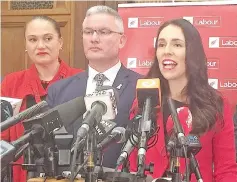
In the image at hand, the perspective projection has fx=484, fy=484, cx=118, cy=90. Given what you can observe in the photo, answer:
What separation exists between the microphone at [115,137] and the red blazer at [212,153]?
1.28 ft

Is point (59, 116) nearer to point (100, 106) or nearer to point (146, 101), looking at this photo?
point (100, 106)

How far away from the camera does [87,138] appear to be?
116cm

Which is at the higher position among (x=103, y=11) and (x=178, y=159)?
(x=103, y=11)

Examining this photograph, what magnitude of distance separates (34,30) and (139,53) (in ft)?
2.53

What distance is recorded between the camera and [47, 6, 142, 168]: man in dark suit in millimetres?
2045

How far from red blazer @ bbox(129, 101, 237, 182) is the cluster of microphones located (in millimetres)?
439

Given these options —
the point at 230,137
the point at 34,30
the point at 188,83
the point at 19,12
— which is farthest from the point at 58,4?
the point at 230,137

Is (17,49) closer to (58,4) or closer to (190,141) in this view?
(58,4)

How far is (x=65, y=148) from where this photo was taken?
3.87ft

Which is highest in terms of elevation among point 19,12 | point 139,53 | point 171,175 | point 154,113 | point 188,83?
point 19,12

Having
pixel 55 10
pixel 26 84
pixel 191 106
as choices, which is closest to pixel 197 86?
pixel 191 106

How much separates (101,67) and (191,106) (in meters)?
0.49

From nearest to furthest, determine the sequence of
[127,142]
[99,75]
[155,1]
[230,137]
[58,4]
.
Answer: [127,142] → [230,137] → [99,75] → [155,1] → [58,4]

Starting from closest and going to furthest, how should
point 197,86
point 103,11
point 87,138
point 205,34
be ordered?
point 87,138 → point 197,86 → point 103,11 → point 205,34
